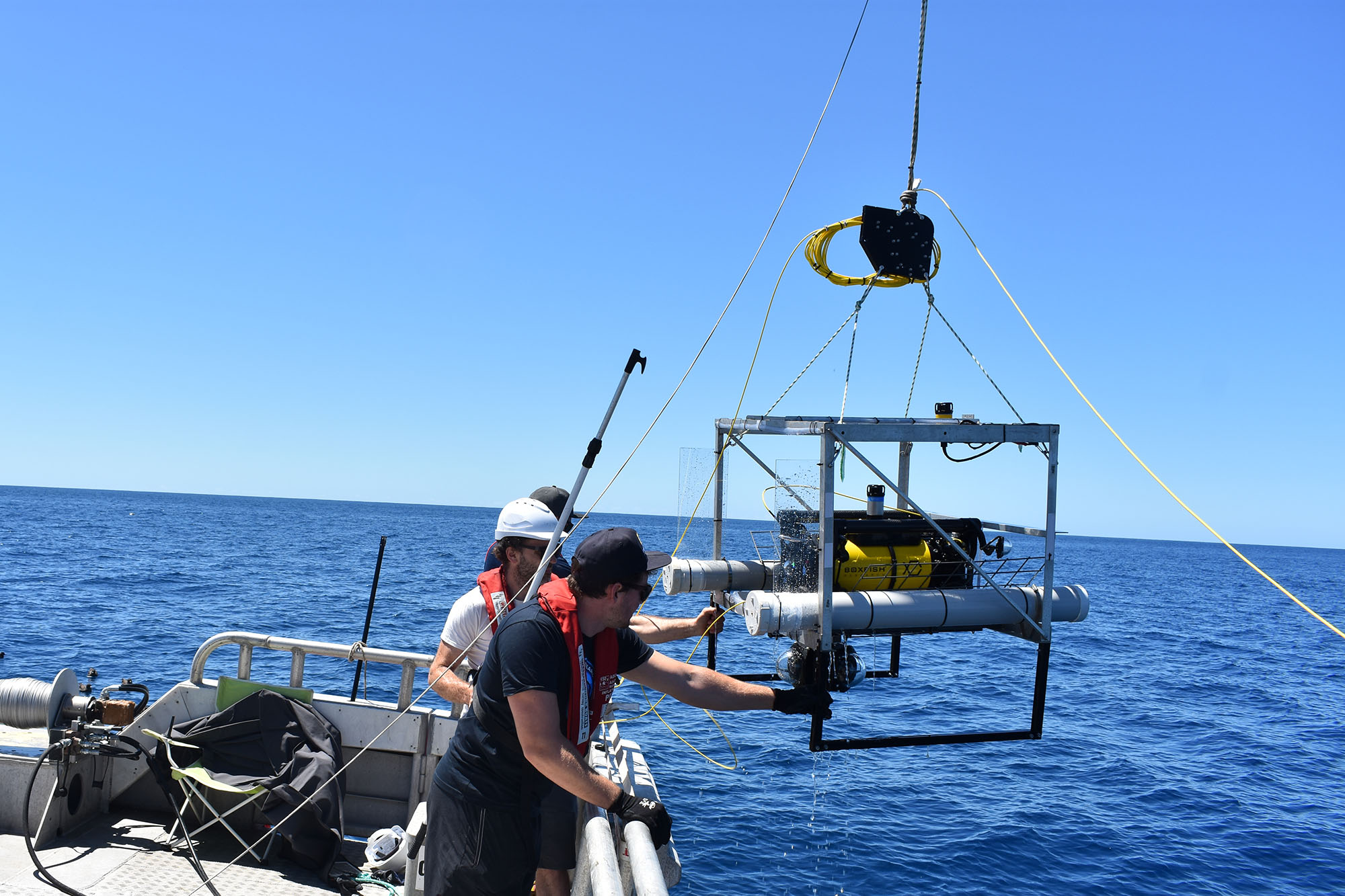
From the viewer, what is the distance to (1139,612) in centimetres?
4597

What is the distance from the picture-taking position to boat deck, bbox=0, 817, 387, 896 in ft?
16.1

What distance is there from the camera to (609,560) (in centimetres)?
276

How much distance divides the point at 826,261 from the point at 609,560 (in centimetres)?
459

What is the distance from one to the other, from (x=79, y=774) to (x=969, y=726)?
15906 mm

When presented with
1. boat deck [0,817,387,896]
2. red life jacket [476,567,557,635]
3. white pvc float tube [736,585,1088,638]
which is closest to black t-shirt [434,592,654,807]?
red life jacket [476,567,557,635]

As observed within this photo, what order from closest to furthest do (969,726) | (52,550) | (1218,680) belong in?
(969,726), (1218,680), (52,550)

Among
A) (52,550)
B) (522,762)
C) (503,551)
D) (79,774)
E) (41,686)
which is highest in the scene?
(503,551)

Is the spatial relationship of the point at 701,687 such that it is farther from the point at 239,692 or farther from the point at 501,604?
the point at 239,692

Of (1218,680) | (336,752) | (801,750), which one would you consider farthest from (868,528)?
(1218,680)

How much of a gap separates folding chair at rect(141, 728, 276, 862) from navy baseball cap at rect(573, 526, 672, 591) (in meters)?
3.78

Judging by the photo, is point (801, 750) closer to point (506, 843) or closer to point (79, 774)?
point (79, 774)

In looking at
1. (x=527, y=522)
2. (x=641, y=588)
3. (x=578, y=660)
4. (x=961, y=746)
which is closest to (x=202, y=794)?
(x=527, y=522)

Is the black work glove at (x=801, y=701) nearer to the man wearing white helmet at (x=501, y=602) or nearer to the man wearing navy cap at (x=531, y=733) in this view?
the man wearing navy cap at (x=531, y=733)

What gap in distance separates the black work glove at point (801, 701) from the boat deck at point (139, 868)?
10.4 feet
